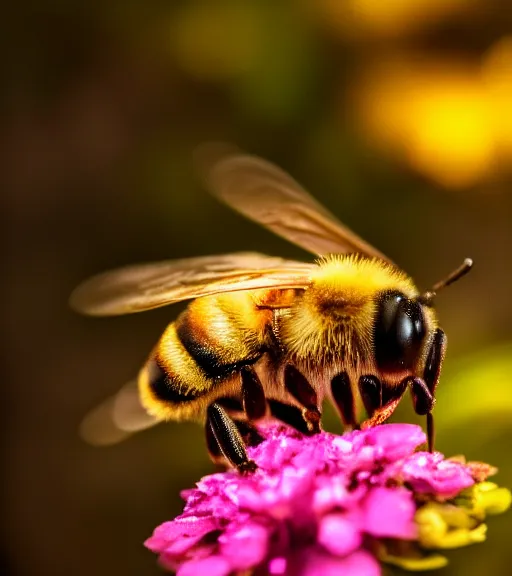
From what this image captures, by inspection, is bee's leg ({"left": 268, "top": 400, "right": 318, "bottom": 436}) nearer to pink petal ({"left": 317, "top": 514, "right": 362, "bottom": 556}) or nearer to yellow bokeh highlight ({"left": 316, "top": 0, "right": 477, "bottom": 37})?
pink petal ({"left": 317, "top": 514, "right": 362, "bottom": 556})

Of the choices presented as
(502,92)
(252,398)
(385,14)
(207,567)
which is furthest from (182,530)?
(385,14)

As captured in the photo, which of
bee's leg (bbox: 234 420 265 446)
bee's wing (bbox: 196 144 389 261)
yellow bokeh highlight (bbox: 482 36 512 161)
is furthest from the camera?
yellow bokeh highlight (bbox: 482 36 512 161)

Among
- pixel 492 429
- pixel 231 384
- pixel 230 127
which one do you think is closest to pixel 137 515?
pixel 230 127

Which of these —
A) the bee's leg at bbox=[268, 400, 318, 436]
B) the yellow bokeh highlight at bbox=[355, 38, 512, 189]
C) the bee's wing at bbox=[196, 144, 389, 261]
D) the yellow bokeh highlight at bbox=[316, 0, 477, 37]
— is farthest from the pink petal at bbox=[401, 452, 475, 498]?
the yellow bokeh highlight at bbox=[316, 0, 477, 37]

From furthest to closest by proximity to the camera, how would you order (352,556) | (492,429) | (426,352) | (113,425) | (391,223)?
(391,223) < (492,429) < (113,425) < (426,352) < (352,556)

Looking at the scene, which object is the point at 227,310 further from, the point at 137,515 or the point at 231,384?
the point at 137,515

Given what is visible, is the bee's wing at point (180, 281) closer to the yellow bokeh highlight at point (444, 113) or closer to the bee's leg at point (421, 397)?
the bee's leg at point (421, 397)

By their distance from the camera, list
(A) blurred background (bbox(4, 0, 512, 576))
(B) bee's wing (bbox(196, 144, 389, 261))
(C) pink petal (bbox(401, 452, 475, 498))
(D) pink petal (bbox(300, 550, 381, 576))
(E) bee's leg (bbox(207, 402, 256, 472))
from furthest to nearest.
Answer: (A) blurred background (bbox(4, 0, 512, 576)) < (B) bee's wing (bbox(196, 144, 389, 261)) < (E) bee's leg (bbox(207, 402, 256, 472)) < (C) pink petal (bbox(401, 452, 475, 498)) < (D) pink petal (bbox(300, 550, 381, 576))
